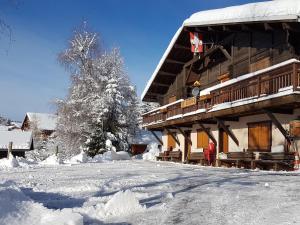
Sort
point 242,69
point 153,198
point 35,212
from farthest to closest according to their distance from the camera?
1. point 242,69
2. point 153,198
3. point 35,212

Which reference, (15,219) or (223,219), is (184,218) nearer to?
(223,219)

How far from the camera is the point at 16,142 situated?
47344mm

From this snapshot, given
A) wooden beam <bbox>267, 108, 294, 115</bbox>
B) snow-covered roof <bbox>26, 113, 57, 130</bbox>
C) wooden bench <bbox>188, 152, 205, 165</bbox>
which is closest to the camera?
wooden beam <bbox>267, 108, 294, 115</bbox>

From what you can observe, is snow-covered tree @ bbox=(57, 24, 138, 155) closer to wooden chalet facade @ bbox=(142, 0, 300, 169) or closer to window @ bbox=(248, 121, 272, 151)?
wooden chalet facade @ bbox=(142, 0, 300, 169)

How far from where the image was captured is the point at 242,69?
66.6 feet

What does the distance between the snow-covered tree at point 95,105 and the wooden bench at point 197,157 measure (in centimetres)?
1305

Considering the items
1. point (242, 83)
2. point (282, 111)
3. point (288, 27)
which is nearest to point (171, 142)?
point (242, 83)

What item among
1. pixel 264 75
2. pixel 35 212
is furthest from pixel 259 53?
pixel 35 212

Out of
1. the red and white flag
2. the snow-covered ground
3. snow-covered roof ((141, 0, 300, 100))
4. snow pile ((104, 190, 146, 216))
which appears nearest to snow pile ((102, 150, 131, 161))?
the red and white flag

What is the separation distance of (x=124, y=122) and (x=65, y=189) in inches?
1207

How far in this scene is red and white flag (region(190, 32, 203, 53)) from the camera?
73.7 feet

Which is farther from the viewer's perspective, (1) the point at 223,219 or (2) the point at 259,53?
(2) the point at 259,53

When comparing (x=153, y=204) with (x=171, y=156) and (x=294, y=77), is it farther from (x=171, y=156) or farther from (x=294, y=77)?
(x=171, y=156)

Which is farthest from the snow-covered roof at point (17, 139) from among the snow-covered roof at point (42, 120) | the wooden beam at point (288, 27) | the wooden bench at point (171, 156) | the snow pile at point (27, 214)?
the snow pile at point (27, 214)
